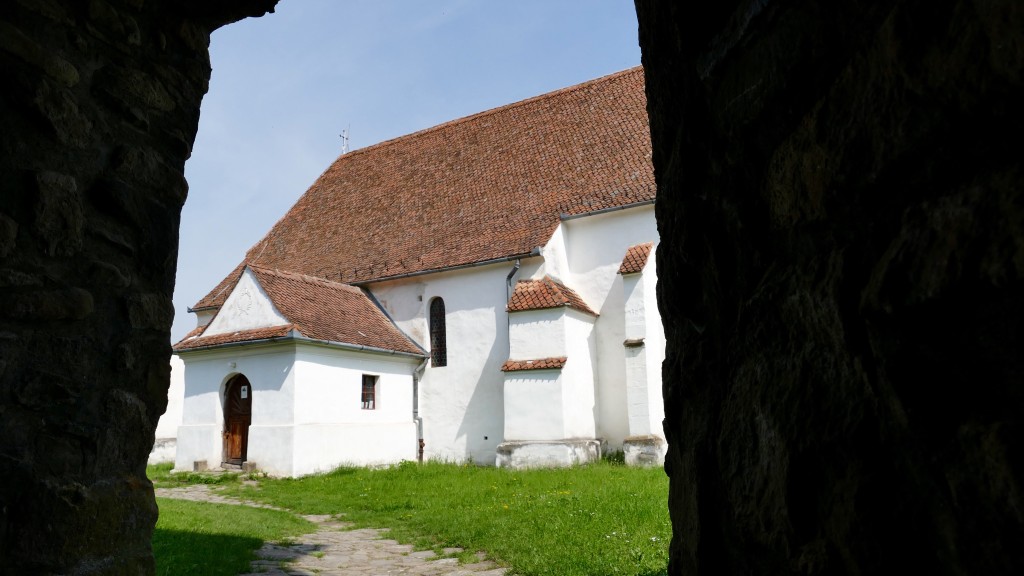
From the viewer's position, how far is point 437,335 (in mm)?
18203

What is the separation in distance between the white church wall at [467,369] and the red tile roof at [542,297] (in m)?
0.77

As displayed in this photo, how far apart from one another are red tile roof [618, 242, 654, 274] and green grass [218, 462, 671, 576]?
4.21 m

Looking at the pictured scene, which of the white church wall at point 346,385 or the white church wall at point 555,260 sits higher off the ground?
the white church wall at point 555,260

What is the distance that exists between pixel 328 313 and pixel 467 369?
3630mm

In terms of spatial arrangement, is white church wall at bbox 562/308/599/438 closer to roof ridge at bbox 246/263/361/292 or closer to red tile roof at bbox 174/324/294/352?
red tile roof at bbox 174/324/294/352

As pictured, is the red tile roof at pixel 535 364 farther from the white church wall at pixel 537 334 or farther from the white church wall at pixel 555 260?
the white church wall at pixel 555 260

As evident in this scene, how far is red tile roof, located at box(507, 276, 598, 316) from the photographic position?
15.3 m

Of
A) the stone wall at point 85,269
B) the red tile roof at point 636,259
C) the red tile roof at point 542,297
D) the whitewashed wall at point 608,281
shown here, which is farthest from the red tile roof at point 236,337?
the stone wall at point 85,269

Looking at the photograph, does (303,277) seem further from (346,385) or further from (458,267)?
(458,267)

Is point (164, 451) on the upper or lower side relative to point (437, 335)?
lower

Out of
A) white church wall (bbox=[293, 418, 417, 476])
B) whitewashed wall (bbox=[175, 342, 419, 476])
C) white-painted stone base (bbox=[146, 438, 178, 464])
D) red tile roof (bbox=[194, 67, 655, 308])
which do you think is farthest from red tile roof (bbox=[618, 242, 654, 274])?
white-painted stone base (bbox=[146, 438, 178, 464])

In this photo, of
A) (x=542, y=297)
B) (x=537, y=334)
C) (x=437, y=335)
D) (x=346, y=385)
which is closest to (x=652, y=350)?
(x=537, y=334)

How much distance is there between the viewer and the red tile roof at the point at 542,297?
1532 centimetres

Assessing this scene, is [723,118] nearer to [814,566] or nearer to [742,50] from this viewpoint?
[742,50]
